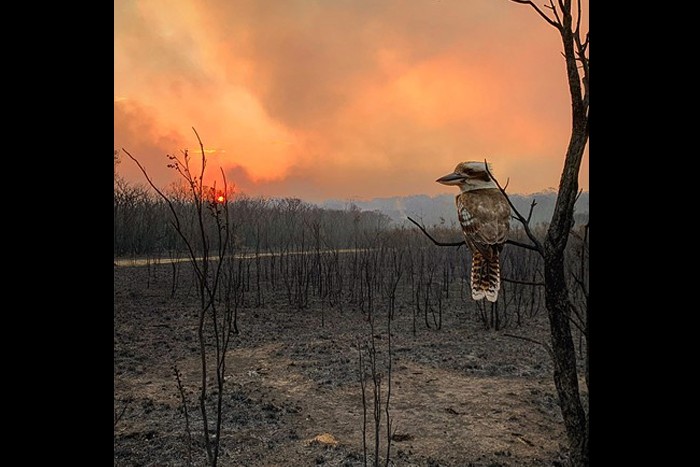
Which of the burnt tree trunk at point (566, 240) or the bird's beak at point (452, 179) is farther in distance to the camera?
the burnt tree trunk at point (566, 240)

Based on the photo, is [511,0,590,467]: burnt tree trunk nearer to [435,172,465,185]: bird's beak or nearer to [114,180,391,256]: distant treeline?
[435,172,465,185]: bird's beak

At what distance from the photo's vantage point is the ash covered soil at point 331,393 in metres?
2.38

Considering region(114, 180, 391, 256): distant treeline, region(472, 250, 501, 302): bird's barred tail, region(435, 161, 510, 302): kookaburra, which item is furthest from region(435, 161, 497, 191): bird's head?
region(114, 180, 391, 256): distant treeline

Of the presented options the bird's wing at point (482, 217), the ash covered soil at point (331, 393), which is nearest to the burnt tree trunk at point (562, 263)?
the bird's wing at point (482, 217)

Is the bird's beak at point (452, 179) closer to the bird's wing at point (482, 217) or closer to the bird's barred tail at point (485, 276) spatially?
the bird's wing at point (482, 217)

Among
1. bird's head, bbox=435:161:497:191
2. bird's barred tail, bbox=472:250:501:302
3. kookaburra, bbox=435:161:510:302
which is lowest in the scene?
bird's barred tail, bbox=472:250:501:302

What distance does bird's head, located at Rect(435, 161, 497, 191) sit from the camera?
863 millimetres

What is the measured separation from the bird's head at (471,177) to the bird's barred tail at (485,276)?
0.44ft

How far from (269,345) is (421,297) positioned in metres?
2.70

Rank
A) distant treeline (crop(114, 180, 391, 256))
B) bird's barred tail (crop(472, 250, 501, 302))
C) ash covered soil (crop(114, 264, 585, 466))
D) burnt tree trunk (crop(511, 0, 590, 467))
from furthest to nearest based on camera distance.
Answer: distant treeline (crop(114, 180, 391, 256)) < ash covered soil (crop(114, 264, 585, 466)) < burnt tree trunk (crop(511, 0, 590, 467)) < bird's barred tail (crop(472, 250, 501, 302))

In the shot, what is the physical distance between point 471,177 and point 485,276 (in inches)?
7.8

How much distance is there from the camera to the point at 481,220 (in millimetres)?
859

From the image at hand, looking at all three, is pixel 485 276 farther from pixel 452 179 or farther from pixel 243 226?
pixel 243 226

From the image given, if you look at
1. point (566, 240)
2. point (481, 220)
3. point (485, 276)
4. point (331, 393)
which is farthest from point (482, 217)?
point (331, 393)
